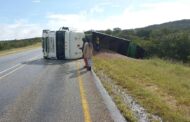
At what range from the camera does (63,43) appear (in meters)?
28.5

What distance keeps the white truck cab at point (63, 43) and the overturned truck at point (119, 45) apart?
8033 mm

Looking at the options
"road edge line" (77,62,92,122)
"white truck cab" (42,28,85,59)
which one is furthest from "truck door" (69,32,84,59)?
"road edge line" (77,62,92,122)

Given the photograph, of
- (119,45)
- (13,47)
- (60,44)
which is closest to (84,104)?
(60,44)

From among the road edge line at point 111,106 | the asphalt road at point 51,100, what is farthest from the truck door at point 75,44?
the road edge line at point 111,106

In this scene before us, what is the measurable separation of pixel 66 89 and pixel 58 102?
254cm

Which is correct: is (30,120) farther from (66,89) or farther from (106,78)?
(106,78)

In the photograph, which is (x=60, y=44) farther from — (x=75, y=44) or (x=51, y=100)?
(x=51, y=100)

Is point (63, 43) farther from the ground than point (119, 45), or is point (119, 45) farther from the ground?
point (63, 43)

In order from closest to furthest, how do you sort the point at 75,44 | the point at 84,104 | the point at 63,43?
1. the point at 84,104
2. the point at 63,43
3. the point at 75,44

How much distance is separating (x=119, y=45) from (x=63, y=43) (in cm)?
1271

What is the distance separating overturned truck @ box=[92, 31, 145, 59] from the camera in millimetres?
38281

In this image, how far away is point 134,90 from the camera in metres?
12.7

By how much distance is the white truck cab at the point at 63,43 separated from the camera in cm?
2844

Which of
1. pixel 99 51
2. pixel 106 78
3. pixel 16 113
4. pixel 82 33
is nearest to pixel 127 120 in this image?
pixel 16 113
